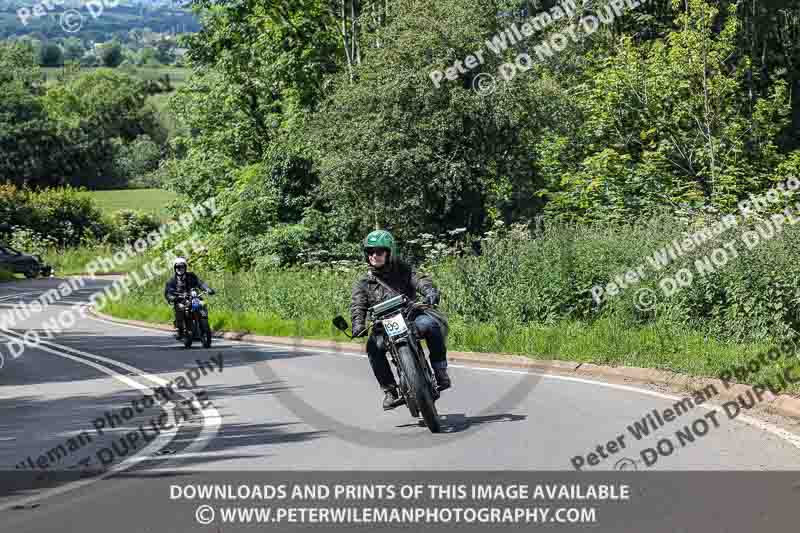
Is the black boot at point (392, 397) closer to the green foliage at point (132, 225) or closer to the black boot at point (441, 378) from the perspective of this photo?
the black boot at point (441, 378)

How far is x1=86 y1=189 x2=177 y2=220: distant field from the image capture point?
316 feet

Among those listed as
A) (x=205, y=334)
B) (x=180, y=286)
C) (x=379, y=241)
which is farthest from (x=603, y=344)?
A: (x=180, y=286)

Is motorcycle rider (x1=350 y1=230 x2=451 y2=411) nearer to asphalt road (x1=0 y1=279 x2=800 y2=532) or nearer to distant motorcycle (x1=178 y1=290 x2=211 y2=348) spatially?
asphalt road (x1=0 y1=279 x2=800 y2=532)

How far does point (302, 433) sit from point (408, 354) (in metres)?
1.36

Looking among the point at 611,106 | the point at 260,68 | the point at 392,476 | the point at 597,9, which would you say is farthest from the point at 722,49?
the point at 392,476

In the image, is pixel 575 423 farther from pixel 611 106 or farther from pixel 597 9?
pixel 597 9

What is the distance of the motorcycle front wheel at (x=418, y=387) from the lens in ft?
34.5

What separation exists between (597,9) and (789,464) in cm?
4246

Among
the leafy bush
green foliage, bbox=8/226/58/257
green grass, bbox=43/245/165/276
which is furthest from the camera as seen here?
the leafy bush

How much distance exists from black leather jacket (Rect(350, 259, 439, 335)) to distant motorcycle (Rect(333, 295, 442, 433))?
0.60 feet

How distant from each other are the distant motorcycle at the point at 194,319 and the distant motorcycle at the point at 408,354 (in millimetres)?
14370

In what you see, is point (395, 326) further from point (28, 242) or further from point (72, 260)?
point (28, 242)

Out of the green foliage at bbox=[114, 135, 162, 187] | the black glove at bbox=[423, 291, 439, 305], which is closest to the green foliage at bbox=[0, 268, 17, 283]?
the green foliage at bbox=[114, 135, 162, 187]

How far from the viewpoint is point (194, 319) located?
25.2 meters
